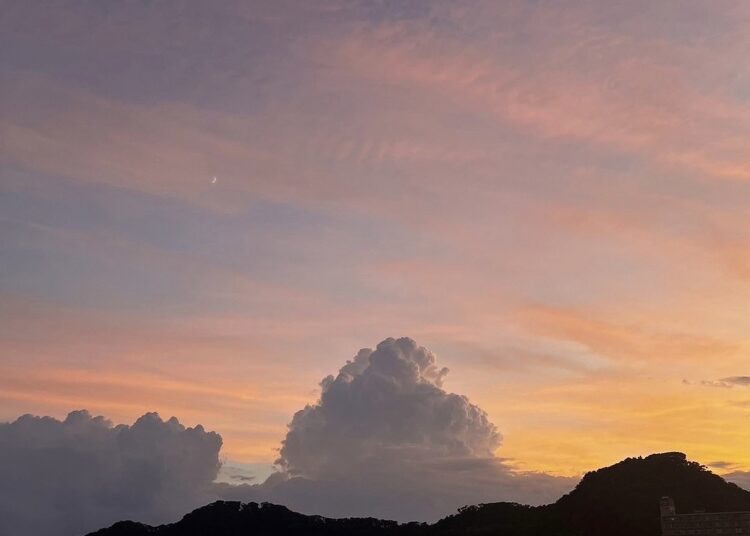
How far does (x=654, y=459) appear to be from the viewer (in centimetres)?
15225

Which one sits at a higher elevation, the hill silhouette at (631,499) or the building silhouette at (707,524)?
the hill silhouette at (631,499)

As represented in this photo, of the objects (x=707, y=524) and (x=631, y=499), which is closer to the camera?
(x=707, y=524)

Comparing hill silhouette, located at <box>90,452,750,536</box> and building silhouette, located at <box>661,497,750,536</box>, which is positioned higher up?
hill silhouette, located at <box>90,452,750,536</box>

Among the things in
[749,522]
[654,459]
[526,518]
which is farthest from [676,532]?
[526,518]

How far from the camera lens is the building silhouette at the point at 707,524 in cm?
7962

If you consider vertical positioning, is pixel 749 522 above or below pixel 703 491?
below

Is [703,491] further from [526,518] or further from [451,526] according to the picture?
[451,526]

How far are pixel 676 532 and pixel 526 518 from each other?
8876 centimetres

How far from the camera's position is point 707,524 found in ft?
265

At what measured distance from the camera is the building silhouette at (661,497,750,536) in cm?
7962

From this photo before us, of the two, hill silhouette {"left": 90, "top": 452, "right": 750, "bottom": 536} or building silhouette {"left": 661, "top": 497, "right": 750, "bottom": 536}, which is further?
hill silhouette {"left": 90, "top": 452, "right": 750, "bottom": 536}

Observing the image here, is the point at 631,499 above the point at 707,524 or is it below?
above

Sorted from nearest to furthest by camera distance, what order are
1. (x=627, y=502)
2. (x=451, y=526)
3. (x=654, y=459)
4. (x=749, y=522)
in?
(x=749, y=522) → (x=627, y=502) → (x=654, y=459) → (x=451, y=526)

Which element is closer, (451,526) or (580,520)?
(580,520)
